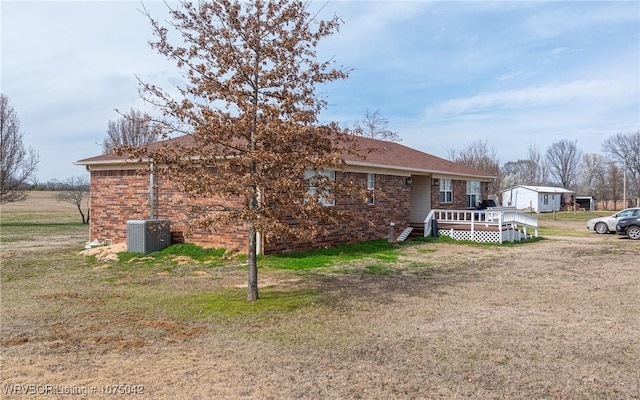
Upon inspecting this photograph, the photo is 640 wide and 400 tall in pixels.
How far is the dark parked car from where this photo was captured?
20562mm

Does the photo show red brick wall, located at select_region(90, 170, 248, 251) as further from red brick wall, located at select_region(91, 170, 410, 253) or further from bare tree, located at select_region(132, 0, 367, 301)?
bare tree, located at select_region(132, 0, 367, 301)

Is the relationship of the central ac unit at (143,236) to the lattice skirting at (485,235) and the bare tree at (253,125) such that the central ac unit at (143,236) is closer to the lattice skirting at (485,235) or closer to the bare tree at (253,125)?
the bare tree at (253,125)

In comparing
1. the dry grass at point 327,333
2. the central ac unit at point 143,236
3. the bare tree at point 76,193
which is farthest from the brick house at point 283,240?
the bare tree at point 76,193

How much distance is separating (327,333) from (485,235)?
13652mm

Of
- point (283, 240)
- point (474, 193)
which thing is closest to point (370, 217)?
point (283, 240)

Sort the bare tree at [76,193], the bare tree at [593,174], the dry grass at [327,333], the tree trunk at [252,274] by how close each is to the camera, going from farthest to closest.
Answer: the bare tree at [593,174] < the bare tree at [76,193] < the tree trunk at [252,274] < the dry grass at [327,333]

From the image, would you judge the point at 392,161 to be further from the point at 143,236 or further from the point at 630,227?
the point at 630,227

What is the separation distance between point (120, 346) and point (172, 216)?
907 centimetres

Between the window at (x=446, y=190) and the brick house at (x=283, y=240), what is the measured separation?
35 cm

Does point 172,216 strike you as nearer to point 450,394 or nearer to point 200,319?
point 200,319

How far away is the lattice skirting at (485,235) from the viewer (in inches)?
713

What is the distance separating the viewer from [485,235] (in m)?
18.3

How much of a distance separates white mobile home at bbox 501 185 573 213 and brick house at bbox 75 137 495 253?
114 feet

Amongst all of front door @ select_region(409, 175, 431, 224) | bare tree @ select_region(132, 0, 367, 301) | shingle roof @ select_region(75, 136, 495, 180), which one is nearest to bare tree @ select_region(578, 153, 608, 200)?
shingle roof @ select_region(75, 136, 495, 180)
